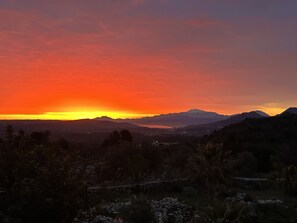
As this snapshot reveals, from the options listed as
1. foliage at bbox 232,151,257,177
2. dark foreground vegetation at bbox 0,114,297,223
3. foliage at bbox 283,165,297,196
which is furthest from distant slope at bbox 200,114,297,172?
foliage at bbox 283,165,297,196

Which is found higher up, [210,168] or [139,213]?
[210,168]

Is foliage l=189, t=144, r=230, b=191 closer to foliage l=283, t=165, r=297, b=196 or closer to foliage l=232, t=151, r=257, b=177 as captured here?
foliage l=283, t=165, r=297, b=196

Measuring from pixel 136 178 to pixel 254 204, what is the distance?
42.0 feet

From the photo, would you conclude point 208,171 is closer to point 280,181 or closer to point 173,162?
point 280,181

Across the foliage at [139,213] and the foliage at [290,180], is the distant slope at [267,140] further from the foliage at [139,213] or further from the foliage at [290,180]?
the foliage at [139,213]

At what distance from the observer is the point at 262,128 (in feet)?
240

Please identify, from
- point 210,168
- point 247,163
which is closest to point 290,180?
point 210,168

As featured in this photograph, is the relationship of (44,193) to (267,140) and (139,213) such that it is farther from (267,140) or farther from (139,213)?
(267,140)

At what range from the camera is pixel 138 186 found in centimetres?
3048

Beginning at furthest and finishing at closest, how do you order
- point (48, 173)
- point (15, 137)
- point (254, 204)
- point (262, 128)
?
point (262, 128) → point (254, 204) → point (15, 137) → point (48, 173)

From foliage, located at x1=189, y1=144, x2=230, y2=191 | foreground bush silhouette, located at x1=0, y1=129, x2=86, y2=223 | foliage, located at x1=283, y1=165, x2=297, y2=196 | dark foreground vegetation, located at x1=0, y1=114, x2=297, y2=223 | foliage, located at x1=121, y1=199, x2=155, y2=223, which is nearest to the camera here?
foreground bush silhouette, located at x1=0, y1=129, x2=86, y2=223

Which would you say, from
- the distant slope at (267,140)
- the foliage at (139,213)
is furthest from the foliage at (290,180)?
the distant slope at (267,140)

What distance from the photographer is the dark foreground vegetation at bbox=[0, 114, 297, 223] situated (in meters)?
13.3

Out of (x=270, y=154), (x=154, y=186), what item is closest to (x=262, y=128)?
(x=270, y=154)
